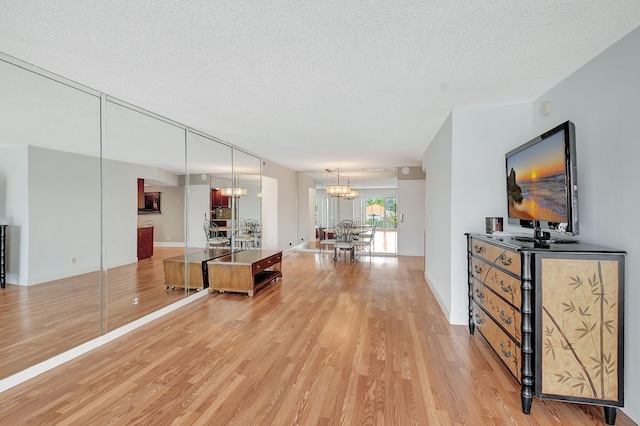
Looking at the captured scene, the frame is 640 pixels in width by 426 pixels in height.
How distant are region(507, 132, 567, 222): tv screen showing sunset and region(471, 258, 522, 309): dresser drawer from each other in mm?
541

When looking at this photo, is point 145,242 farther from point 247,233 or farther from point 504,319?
point 504,319

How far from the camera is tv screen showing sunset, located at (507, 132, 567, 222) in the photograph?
197cm

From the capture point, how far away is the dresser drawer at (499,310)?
6.33 ft

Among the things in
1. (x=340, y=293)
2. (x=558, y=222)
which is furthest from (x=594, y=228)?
(x=340, y=293)

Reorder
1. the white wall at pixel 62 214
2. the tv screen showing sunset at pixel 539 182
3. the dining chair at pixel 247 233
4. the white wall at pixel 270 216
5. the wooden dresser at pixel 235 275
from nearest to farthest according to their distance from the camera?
the tv screen showing sunset at pixel 539 182 → the white wall at pixel 62 214 → the wooden dresser at pixel 235 275 → the dining chair at pixel 247 233 → the white wall at pixel 270 216

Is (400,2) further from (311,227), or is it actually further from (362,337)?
(311,227)

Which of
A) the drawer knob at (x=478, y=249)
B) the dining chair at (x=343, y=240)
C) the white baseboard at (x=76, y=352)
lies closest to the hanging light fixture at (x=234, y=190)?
the white baseboard at (x=76, y=352)

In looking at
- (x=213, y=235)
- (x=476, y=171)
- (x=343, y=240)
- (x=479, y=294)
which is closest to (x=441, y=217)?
(x=476, y=171)

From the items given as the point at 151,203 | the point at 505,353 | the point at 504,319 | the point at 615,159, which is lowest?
the point at 505,353

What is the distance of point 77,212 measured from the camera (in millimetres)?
2752

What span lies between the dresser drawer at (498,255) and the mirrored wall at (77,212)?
374 centimetres

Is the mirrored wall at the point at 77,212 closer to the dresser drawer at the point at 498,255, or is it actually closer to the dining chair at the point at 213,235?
the dining chair at the point at 213,235

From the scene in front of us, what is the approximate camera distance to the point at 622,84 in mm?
1875

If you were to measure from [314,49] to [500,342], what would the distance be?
2646 mm
